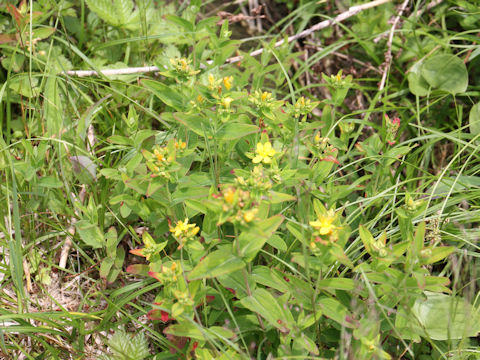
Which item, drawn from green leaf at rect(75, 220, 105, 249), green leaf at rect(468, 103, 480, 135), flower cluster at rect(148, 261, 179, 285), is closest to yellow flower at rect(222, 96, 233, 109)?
flower cluster at rect(148, 261, 179, 285)

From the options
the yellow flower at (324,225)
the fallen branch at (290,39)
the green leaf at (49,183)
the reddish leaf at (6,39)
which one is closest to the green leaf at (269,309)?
the yellow flower at (324,225)

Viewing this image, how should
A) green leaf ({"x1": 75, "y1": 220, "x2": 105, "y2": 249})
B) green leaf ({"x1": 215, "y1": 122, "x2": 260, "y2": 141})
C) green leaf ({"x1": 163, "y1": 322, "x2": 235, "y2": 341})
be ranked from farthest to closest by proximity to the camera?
green leaf ({"x1": 75, "y1": 220, "x2": 105, "y2": 249}), green leaf ({"x1": 215, "y1": 122, "x2": 260, "y2": 141}), green leaf ({"x1": 163, "y1": 322, "x2": 235, "y2": 341})

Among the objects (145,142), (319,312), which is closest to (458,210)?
(319,312)

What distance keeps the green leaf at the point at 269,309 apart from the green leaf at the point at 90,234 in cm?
84

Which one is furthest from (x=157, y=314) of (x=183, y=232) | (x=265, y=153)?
(x=265, y=153)

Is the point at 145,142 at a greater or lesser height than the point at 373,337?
greater

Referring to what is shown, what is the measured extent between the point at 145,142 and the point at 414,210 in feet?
4.69

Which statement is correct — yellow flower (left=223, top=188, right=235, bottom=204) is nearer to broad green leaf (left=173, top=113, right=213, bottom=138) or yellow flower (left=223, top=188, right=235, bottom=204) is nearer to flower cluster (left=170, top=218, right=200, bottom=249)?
flower cluster (left=170, top=218, right=200, bottom=249)

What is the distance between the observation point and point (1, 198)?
2.34m

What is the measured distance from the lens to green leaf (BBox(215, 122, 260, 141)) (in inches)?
77.6

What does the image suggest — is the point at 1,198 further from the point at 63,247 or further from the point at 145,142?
the point at 145,142

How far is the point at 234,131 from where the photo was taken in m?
2.00

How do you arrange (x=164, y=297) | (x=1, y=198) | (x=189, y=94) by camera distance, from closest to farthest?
(x=164, y=297), (x=189, y=94), (x=1, y=198)

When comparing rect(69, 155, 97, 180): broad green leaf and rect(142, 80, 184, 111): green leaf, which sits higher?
rect(142, 80, 184, 111): green leaf
